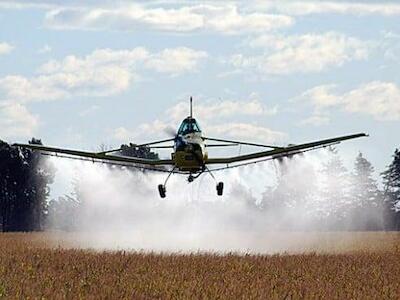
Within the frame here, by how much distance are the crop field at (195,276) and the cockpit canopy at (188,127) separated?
9391 mm

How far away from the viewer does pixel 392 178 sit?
12488 cm

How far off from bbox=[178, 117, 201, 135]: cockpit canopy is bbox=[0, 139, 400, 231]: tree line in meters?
58.2

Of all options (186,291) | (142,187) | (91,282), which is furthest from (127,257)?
(142,187)

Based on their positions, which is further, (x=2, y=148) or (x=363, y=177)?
(x=363, y=177)

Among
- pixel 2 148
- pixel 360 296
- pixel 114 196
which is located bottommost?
pixel 360 296

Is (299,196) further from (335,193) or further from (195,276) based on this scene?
(195,276)

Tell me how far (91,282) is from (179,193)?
191ft

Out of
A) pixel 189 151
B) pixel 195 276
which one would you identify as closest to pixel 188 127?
pixel 189 151

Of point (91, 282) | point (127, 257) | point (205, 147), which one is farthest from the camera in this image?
point (205, 147)

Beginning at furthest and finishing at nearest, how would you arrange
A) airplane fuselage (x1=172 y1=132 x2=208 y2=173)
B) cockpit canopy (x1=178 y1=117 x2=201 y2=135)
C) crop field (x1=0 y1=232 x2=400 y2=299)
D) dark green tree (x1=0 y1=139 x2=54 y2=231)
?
dark green tree (x1=0 y1=139 x2=54 y2=231) < cockpit canopy (x1=178 y1=117 x2=201 y2=135) < airplane fuselage (x1=172 y1=132 x2=208 y2=173) < crop field (x1=0 y1=232 x2=400 y2=299)

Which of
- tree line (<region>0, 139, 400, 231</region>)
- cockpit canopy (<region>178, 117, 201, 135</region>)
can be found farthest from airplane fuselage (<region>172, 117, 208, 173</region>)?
tree line (<region>0, 139, 400, 231</region>)

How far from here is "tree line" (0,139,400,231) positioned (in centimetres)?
10938

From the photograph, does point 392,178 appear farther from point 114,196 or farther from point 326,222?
point 114,196

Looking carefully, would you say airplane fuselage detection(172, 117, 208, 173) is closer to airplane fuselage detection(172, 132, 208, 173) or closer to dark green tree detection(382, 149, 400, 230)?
airplane fuselage detection(172, 132, 208, 173)
